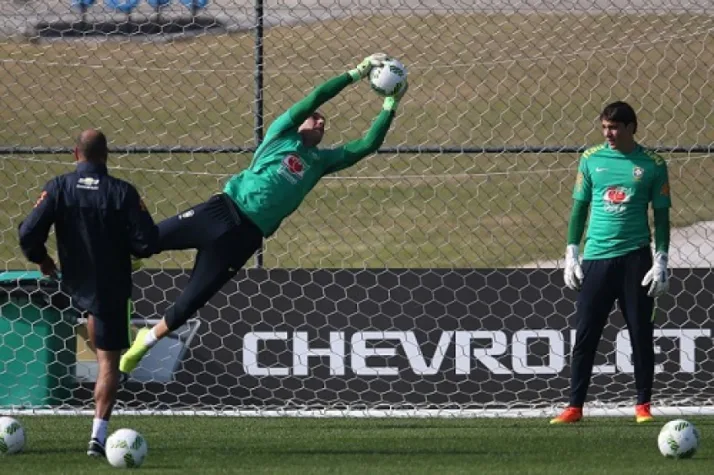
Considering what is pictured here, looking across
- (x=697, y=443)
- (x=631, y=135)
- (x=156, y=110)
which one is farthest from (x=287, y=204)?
(x=156, y=110)

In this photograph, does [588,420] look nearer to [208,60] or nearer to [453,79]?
[208,60]

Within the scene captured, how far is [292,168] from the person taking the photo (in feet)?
27.8

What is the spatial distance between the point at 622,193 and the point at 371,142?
160 cm

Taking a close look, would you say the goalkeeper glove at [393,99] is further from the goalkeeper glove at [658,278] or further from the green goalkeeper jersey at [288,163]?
the goalkeeper glove at [658,278]

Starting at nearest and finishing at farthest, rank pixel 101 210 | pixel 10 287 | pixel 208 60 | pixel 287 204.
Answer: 1. pixel 101 210
2. pixel 287 204
3. pixel 10 287
4. pixel 208 60

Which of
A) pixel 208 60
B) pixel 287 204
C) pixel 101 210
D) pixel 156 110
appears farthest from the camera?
pixel 156 110

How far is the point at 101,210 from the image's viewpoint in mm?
7156

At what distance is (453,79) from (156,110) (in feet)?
12.5

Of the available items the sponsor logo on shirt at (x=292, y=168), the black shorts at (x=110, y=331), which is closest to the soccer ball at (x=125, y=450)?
the black shorts at (x=110, y=331)

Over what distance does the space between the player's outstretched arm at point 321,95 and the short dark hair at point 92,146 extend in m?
1.55

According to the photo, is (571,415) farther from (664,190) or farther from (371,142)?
(371,142)

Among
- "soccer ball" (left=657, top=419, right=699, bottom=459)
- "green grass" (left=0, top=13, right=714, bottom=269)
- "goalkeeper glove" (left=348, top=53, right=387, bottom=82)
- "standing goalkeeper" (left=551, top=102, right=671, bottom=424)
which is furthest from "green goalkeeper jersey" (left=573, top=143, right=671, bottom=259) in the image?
"green grass" (left=0, top=13, right=714, bottom=269)

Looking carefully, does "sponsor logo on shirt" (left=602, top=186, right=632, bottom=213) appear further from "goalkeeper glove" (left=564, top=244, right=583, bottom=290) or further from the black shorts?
the black shorts

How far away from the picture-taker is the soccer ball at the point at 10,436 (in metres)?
7.33
